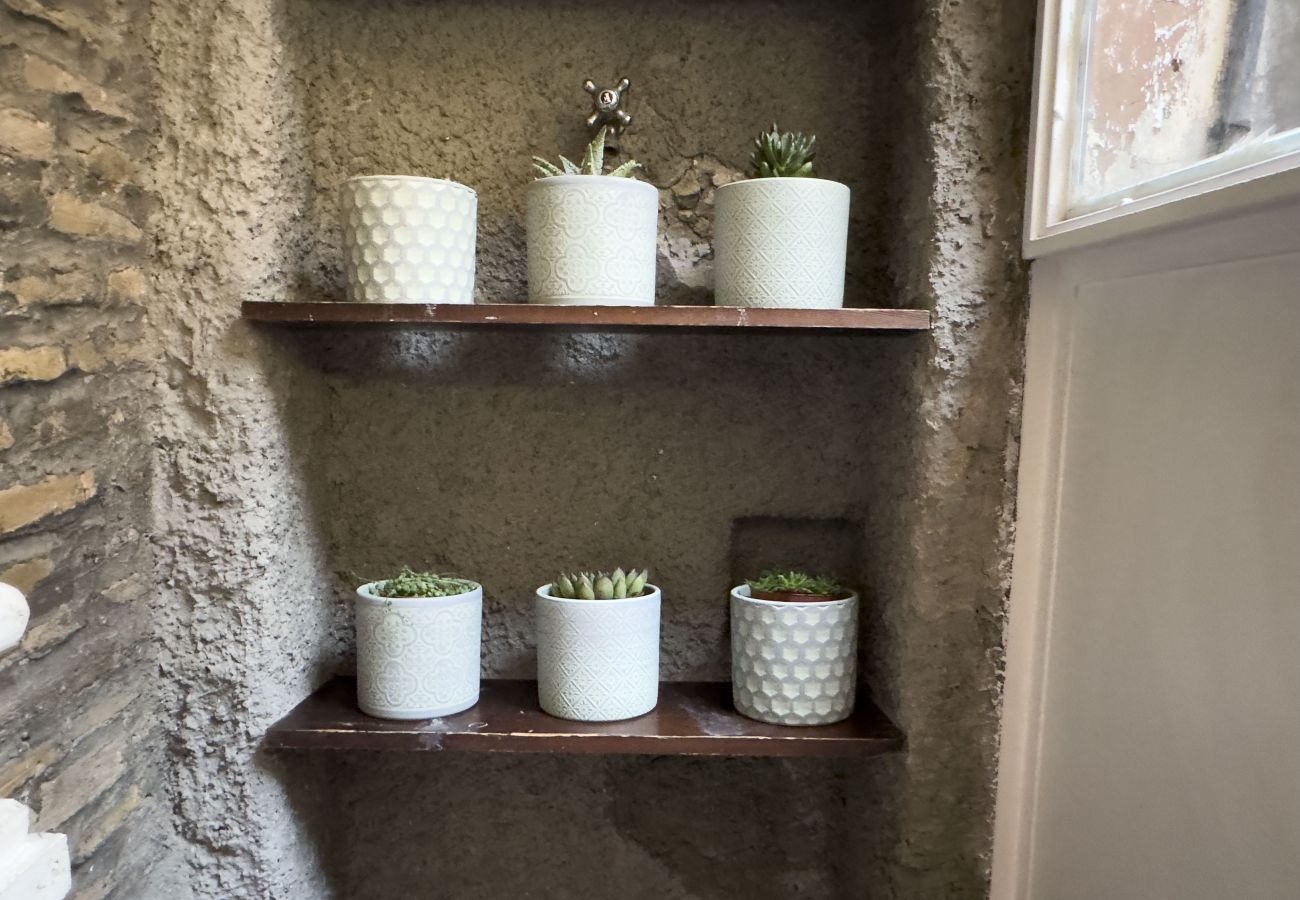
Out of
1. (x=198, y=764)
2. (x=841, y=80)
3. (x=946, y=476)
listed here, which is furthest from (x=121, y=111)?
(x=946, y=476)

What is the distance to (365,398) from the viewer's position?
1.20 meters

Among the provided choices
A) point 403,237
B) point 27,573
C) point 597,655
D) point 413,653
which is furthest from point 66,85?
point 597,655

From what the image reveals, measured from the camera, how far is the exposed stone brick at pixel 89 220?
857 mm

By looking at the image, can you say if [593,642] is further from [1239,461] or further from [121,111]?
[121,111]

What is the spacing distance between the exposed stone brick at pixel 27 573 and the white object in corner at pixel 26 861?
223 mm

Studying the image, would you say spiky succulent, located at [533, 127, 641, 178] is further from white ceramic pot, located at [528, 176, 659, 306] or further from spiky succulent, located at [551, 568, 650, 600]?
spiky succulent, located at [551, 568, 650, 600]

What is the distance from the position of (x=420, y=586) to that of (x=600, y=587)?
0.76 ft

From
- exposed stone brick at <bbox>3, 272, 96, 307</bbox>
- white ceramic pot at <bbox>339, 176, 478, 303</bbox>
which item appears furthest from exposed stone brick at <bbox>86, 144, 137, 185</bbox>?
white ceramic pot at <bbox>339, 176, 478, 303</bbox>

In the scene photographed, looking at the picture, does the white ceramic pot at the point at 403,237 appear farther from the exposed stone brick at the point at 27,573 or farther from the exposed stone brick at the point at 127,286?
the exposed stone brick at the point at 27,573

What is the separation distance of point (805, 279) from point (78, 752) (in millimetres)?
960

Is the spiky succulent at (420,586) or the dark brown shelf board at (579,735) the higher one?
the spiky succulent at (420,586)

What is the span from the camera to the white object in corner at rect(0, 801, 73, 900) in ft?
2.08

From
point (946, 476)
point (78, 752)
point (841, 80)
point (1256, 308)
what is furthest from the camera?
point (841, 80)

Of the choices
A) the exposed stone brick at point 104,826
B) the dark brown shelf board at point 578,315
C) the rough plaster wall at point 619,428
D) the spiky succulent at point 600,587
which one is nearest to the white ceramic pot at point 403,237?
the dark brown shelf board at point 578,315
